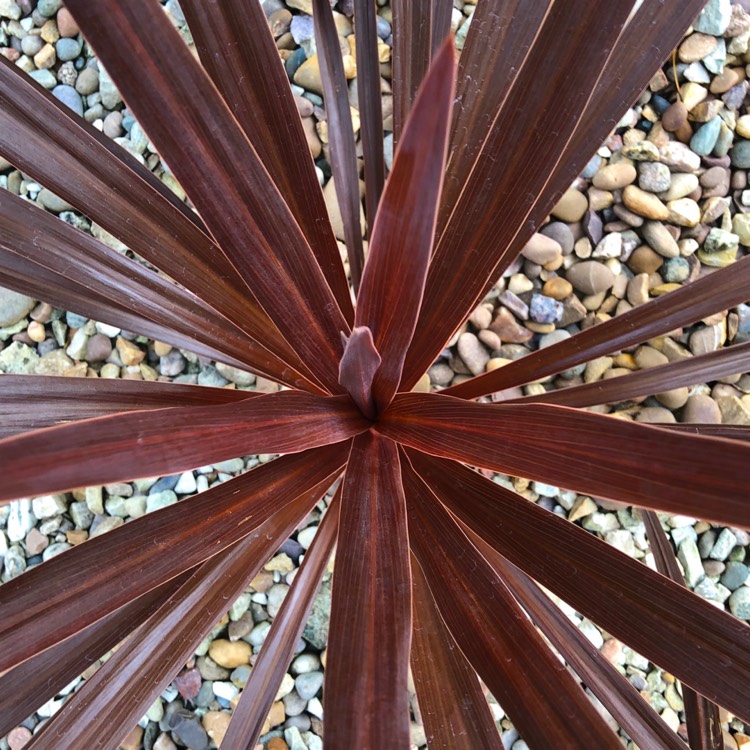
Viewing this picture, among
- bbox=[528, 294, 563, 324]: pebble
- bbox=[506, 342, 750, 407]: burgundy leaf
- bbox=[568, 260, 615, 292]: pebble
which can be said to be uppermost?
bbox=[568, 260, 615, 292]: pebble

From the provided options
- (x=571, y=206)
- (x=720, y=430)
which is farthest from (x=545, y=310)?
(x=720, y=430)

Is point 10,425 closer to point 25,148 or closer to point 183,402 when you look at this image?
point 183,402

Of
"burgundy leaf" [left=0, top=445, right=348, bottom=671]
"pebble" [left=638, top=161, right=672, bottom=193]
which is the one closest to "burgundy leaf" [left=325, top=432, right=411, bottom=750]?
"burgundy leaf" [left=0, top=445, right=348, bottom=671]

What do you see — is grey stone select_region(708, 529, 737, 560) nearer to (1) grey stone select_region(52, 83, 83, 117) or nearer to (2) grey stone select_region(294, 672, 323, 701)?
(2) grey stone select_region(294, 672, 323, 701)

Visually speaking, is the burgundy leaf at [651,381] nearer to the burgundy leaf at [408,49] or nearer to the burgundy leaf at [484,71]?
the burgundy leaf at [484,71]

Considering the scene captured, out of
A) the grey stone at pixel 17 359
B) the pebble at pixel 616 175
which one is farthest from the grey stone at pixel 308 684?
the pebble at pixel 616 175

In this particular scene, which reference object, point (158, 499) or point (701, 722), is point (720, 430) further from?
point (158, 499)
